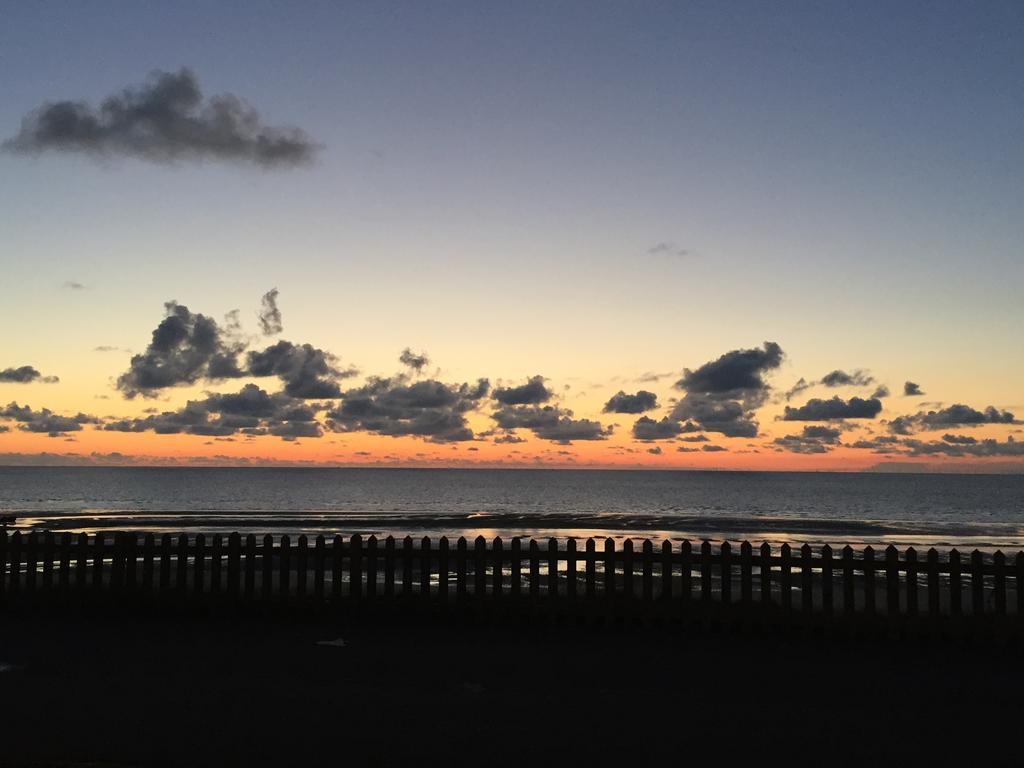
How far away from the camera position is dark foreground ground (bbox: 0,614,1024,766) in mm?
7070

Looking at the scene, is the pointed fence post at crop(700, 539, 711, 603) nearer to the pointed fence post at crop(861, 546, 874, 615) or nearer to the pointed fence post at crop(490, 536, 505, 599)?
the pointed fence post at crop(861, 546, 874, 615)

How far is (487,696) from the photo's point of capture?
8688mm

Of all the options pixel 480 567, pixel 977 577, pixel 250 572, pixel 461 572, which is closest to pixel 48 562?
pixel 250 572

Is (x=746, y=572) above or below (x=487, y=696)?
above

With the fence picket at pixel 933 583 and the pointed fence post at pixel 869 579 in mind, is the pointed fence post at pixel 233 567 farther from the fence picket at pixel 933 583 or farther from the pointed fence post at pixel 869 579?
the fence picket at pixel 933 583

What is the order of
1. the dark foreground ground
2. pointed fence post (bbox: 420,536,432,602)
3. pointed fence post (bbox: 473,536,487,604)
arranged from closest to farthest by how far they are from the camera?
the dark foreground ground < pointed fence post (bbox: 473,536,487,604) < pointed fence post (bbox: 420,536,432,602)

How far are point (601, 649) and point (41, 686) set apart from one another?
21.3 ft

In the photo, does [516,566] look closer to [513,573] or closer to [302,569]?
[513,573]

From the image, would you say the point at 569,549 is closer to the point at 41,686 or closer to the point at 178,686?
the point at 178,686

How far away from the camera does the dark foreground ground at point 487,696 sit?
707 cm

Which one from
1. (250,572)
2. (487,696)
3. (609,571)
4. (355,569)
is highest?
(609,571)

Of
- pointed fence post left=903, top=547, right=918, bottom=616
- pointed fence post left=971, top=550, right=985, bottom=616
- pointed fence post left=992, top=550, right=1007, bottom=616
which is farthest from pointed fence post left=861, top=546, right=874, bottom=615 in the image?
pointed fence post left=992, top=550, right=1007, bottom=616

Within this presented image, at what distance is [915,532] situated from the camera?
A: 5978 cm

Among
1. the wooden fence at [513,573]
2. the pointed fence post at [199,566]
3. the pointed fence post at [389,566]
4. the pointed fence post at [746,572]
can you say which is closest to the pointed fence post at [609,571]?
the wooden fence at [513,573]
